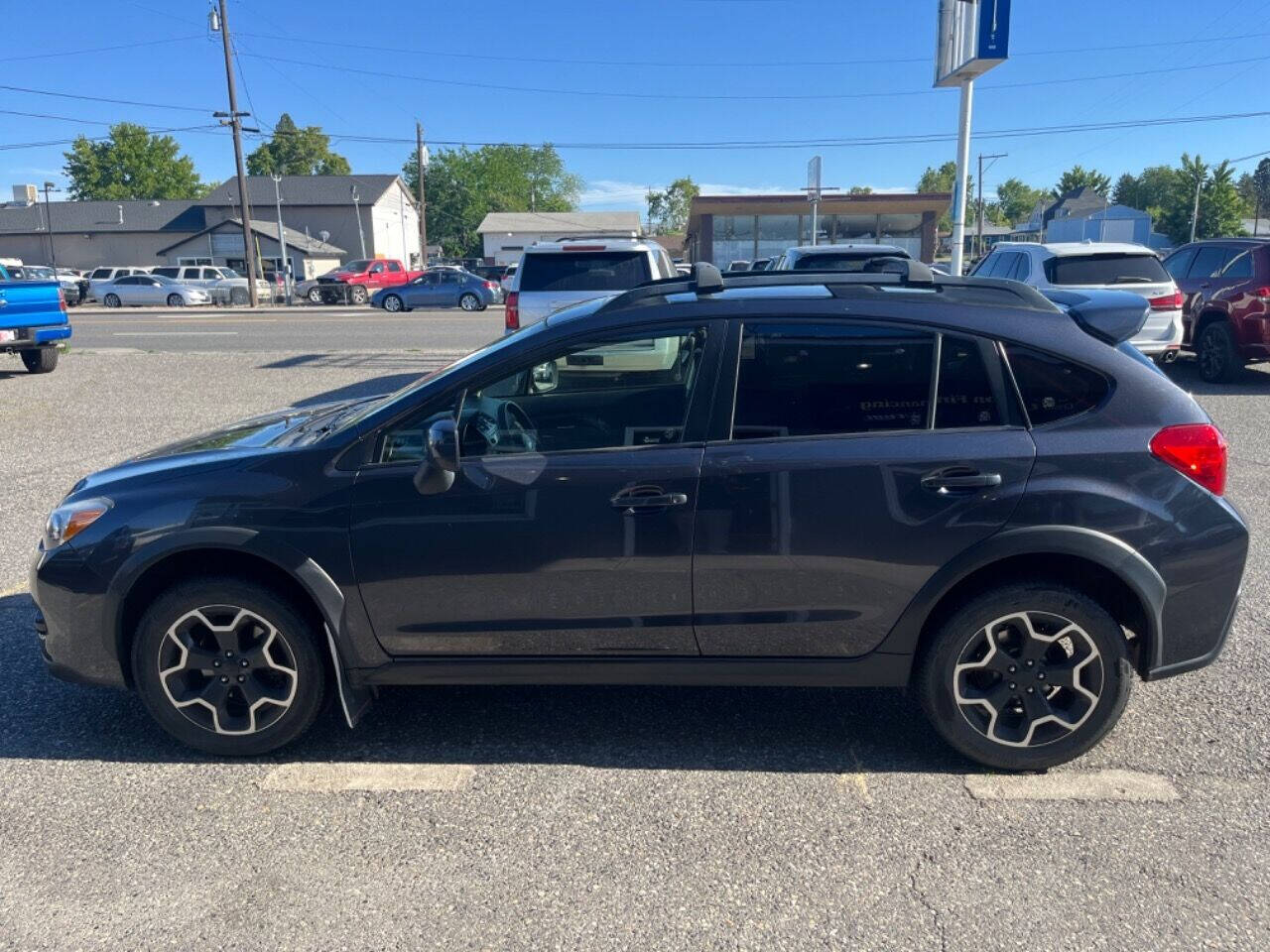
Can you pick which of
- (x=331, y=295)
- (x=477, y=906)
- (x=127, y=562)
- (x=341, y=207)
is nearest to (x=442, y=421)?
(x=127, y=562)

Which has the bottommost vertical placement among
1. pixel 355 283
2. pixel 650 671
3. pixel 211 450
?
pixel 650 671

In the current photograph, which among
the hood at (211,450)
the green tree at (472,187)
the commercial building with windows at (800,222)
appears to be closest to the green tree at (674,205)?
the green tree at (472,187)

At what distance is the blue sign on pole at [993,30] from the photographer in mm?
11594

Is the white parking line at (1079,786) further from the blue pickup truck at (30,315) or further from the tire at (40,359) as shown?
the tire at (40,359)

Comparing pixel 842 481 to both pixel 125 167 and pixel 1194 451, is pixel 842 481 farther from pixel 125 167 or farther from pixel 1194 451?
pixel 125 167

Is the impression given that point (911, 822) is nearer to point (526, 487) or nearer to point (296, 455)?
point (526, 487)

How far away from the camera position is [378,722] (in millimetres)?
3857

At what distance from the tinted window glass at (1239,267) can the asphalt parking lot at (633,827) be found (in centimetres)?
924

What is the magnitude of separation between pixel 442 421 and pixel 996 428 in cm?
189

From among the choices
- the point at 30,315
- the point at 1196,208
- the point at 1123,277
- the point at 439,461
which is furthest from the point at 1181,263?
the point at 1196,208

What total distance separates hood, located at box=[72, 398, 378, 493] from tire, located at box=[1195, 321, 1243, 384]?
11485 mm

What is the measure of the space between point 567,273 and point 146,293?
37.5 meters

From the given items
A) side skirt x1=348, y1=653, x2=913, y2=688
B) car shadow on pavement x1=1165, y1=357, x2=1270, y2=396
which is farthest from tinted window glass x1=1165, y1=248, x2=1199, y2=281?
side skirt x1=348, y1=653, x2=913, y2=688

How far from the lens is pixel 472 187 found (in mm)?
94125
